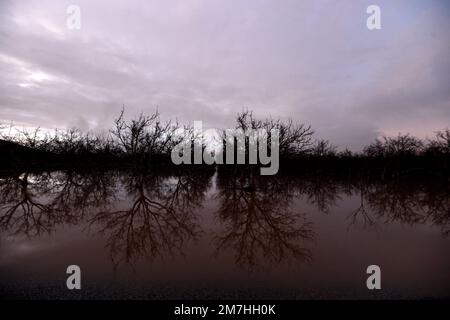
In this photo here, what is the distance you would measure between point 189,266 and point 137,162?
22724 mm

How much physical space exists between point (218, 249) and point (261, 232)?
1.09 m

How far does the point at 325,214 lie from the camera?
6.58 m

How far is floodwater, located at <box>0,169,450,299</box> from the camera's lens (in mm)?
2879

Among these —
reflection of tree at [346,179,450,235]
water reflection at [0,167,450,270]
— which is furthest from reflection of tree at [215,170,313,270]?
reflection of tree at [346,179,450,235]

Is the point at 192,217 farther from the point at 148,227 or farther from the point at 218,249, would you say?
the point at 218,249

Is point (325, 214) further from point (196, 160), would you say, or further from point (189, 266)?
point (196, 160)

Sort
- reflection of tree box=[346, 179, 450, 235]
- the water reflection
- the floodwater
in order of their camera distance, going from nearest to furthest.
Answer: the floodwater < the water reflection < reflection of tree box=[346, 179, 450, 235]

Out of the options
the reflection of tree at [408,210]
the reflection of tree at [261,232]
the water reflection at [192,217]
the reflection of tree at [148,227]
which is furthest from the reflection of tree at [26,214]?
the reflection of tree at [408,210]

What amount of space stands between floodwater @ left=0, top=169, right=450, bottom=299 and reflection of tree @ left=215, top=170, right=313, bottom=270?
0.02 m

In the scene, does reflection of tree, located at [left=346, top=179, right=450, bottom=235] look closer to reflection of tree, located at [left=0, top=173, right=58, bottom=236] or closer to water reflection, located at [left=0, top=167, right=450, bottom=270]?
water reflection, located at [left=0, top=167, right=450, bottom=270]

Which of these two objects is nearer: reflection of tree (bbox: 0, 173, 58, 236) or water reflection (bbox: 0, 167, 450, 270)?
water reflection (bbox: 0, 167, 450, 270)

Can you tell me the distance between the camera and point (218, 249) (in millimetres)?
4070

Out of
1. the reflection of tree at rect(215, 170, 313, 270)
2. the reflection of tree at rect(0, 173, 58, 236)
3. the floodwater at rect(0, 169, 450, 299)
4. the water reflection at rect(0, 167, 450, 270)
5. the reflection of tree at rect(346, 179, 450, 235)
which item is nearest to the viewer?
the floodwater at rect(0, 169, 450, 299)

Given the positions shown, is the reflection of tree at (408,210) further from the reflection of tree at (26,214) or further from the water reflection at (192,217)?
the reflection of tree at (26,214)
